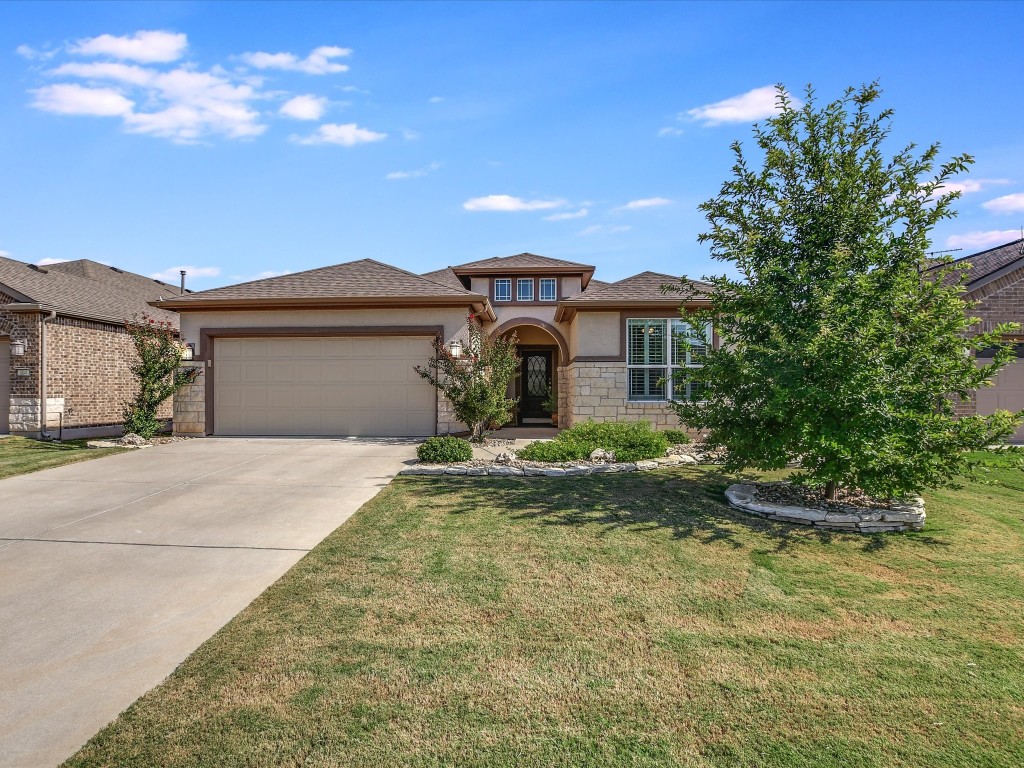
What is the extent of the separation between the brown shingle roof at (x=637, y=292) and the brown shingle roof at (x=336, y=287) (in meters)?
3.02

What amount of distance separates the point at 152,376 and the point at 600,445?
10.4 meters

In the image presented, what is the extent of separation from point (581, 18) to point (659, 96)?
5.89 feet

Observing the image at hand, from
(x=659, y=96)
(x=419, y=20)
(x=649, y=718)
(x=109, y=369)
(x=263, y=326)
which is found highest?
(x=419, y=20)

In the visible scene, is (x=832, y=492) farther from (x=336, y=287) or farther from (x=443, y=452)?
(x=336, y=287)

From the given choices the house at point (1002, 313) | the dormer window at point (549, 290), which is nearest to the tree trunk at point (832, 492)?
Result: the house at point (1002, 313)

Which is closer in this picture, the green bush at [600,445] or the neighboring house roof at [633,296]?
the green bush at [600,445]

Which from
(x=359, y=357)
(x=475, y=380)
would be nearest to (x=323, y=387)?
(x=359, y=357)

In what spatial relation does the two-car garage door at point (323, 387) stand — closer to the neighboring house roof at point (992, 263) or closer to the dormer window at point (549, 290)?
the dormer window at point (549, 290)

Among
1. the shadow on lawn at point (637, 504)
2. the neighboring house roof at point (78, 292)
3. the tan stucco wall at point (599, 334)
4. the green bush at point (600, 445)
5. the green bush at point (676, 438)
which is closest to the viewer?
the shadow on lawn at point (637, 504)

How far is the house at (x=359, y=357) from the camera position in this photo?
1298cm

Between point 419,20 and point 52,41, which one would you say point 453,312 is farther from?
point 52,41

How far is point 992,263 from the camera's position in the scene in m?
14.3

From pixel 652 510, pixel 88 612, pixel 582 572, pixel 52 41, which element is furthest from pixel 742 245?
pixel 52 41

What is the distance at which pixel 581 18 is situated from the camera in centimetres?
873
